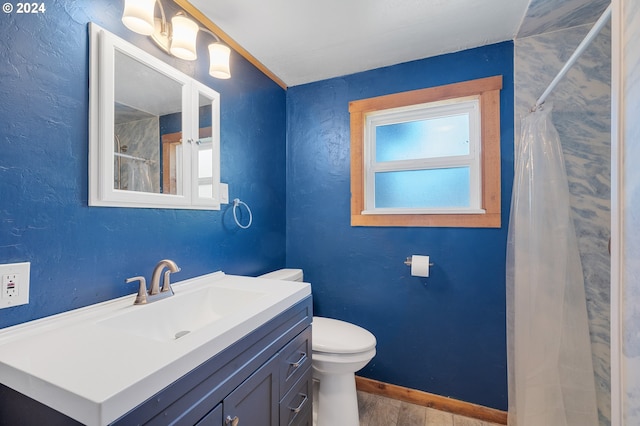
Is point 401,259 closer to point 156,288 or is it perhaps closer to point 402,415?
point 402,415

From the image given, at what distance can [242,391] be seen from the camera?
83 cm

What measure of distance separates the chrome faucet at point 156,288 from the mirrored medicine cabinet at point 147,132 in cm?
28

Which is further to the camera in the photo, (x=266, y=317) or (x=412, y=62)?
(x=412, y=62)

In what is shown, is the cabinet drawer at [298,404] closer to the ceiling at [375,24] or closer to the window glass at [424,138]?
the window glass at [424,138]

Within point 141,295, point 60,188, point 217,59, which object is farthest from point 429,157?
point 60,188

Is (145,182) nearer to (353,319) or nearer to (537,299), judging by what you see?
(353,319)

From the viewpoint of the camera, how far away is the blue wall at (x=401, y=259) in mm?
1650

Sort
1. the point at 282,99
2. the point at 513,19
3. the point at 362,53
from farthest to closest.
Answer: the point at 282,99, the point at 362,53, the point at 513,19

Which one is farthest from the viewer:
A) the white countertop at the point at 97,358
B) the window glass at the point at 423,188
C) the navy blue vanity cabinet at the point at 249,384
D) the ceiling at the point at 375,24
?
the window glass at the point at 423,188

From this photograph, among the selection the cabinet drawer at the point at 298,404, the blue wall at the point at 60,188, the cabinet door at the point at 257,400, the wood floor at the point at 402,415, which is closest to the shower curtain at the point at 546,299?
the wood floor at the point at 402,415

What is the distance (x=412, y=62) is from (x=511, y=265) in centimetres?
142

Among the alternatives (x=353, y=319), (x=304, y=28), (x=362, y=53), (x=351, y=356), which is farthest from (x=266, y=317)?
(x=362, y=53)

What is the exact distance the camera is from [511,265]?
4.81 feet

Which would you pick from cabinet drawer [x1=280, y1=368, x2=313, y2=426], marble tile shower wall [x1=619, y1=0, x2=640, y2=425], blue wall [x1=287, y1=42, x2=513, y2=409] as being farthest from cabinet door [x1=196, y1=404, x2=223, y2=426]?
blue wall [x1=287, y1=42, x2=513, y2=409]
